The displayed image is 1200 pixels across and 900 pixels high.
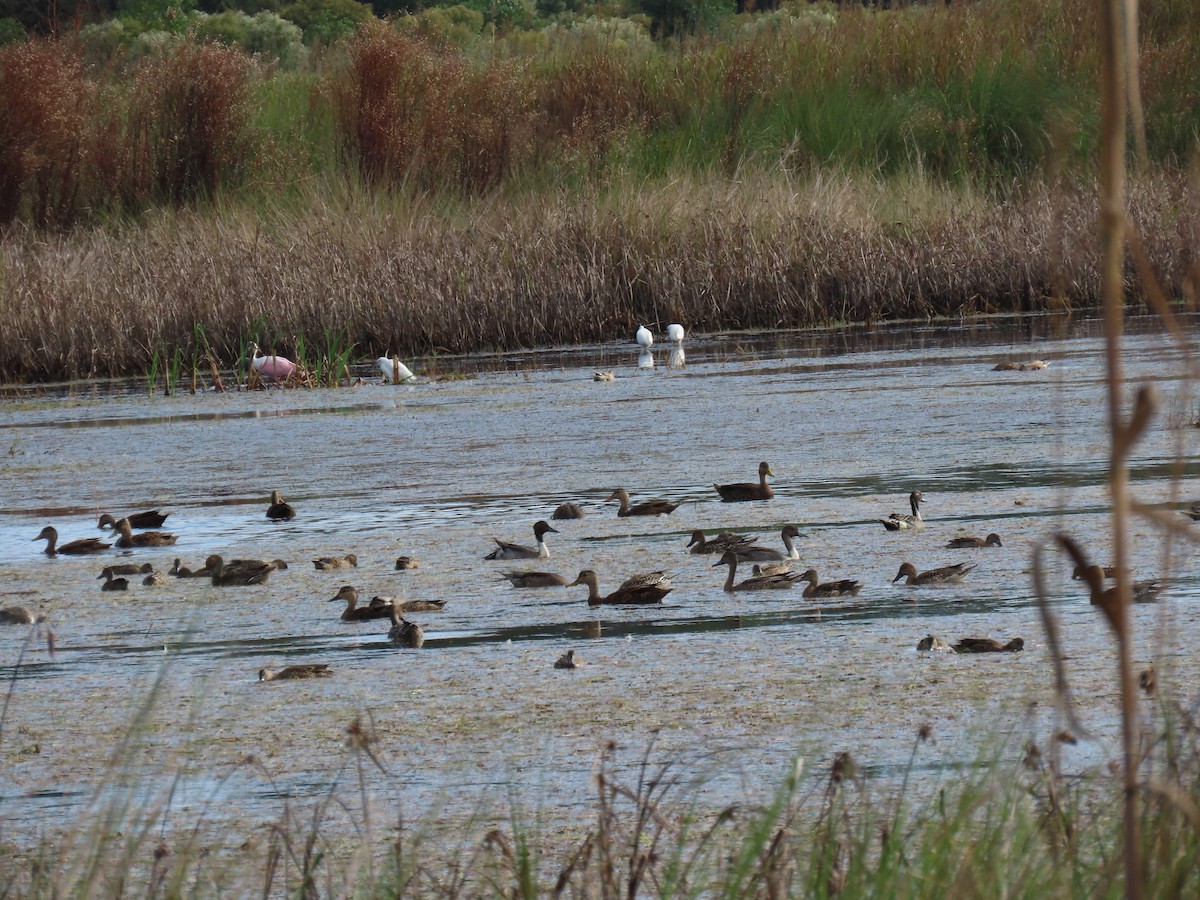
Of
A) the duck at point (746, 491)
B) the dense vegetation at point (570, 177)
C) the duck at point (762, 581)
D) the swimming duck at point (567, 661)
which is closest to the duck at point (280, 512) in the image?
the duck at point (746, 491)

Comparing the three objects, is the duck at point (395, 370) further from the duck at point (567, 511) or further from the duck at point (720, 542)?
the duck at point (720, 542)

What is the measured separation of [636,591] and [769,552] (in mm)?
694

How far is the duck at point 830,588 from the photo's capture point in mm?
6051

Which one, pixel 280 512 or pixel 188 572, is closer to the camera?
pixel 188 572

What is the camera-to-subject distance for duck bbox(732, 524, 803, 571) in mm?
6648

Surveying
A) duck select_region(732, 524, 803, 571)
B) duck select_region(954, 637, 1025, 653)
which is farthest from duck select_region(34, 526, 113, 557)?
duck select_region(954, 637, 1025, 653)

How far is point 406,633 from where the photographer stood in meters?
5.75

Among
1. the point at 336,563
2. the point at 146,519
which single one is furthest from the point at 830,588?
the point at 146,519

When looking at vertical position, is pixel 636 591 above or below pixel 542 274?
below

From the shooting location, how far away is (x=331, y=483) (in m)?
9.91

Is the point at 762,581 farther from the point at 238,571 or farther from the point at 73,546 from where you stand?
the point at 73,546

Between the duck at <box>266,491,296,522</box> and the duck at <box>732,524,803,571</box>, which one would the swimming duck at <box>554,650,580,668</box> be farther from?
the duck at <box>266,491,296,522</box>

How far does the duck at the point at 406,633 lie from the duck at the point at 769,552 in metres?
1.32

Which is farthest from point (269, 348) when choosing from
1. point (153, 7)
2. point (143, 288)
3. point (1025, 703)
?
point (153, 7)
